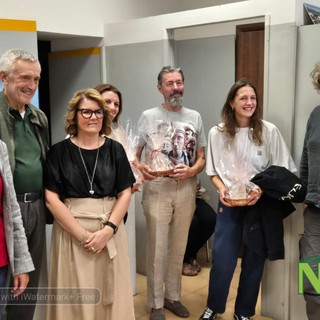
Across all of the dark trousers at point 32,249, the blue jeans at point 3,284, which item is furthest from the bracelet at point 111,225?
the blue jeans at point 3,284

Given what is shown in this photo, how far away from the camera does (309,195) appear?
99.2 inches

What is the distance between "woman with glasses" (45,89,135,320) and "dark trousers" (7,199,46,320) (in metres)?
0.07

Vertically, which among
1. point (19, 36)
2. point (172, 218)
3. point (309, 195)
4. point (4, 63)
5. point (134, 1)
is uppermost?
point (134, 1)

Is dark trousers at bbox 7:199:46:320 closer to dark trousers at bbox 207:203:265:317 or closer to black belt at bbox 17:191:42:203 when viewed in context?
black belt at bbox 17:191:42:203

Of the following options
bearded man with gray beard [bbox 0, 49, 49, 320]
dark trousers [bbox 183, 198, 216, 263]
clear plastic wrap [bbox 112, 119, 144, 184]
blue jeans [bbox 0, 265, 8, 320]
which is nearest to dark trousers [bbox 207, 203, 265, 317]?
clear plastic wrap [bbox 112, 119, 144, 184]

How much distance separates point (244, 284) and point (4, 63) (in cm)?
199

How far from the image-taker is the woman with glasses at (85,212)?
2273 millimetres

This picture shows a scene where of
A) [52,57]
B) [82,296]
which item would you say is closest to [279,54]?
[82,296]

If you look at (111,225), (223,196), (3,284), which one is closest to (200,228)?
(223,196)

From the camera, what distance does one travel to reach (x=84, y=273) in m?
2.30

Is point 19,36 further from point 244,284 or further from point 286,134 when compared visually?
point 244,284

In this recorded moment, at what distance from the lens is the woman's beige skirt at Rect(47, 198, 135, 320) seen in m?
2.29

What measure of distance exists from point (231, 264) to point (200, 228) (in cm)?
111

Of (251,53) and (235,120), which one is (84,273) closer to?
(235,120)
